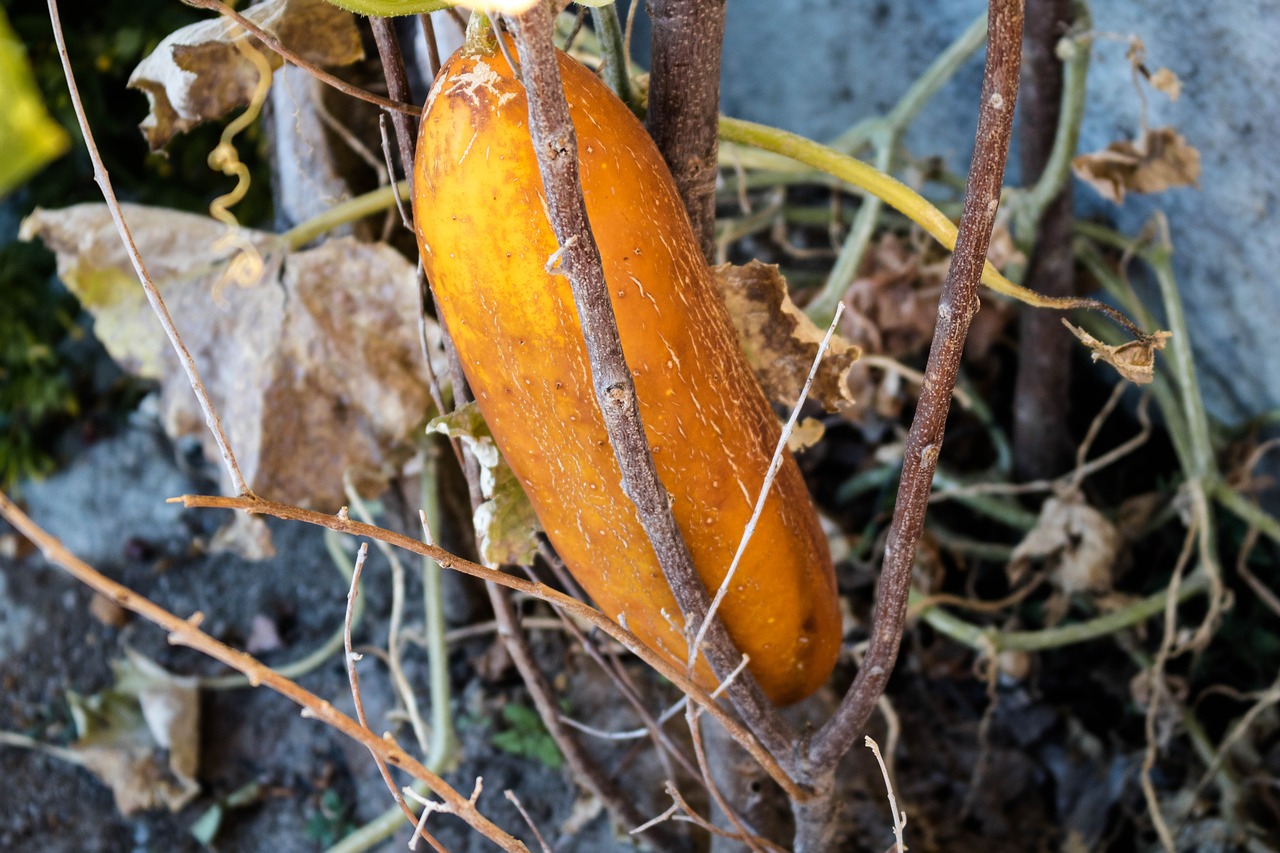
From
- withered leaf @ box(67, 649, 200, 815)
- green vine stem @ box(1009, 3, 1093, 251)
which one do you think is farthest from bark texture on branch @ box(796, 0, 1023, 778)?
withered leaf @ box(67, 649, 200, 815)

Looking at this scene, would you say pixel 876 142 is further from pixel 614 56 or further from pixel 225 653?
pixel 225 653

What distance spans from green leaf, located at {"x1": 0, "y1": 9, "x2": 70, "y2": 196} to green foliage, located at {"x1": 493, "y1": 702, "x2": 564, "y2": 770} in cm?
87

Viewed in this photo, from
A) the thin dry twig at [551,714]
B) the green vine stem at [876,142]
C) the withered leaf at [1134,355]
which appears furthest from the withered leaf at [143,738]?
the withered leaf at [1134,355]

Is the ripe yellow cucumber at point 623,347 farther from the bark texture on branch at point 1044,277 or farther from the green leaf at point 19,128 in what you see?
the bark texture on branch at point 1044,277

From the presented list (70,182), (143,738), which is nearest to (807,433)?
(143,738)

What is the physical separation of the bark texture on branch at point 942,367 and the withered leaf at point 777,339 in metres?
0.09

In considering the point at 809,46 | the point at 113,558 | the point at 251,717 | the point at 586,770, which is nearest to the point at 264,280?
the point at 586,770

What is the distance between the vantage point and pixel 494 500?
21.5 inches

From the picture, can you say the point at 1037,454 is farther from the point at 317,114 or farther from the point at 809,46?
the point at 317,114

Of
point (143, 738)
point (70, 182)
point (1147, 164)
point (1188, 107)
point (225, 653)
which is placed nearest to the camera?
point (225, 653)

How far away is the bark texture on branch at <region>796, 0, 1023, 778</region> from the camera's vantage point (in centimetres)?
38

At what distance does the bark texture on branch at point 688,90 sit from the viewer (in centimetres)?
47

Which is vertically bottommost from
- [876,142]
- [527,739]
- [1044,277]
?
[527,739]

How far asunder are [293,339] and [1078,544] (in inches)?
29.8
